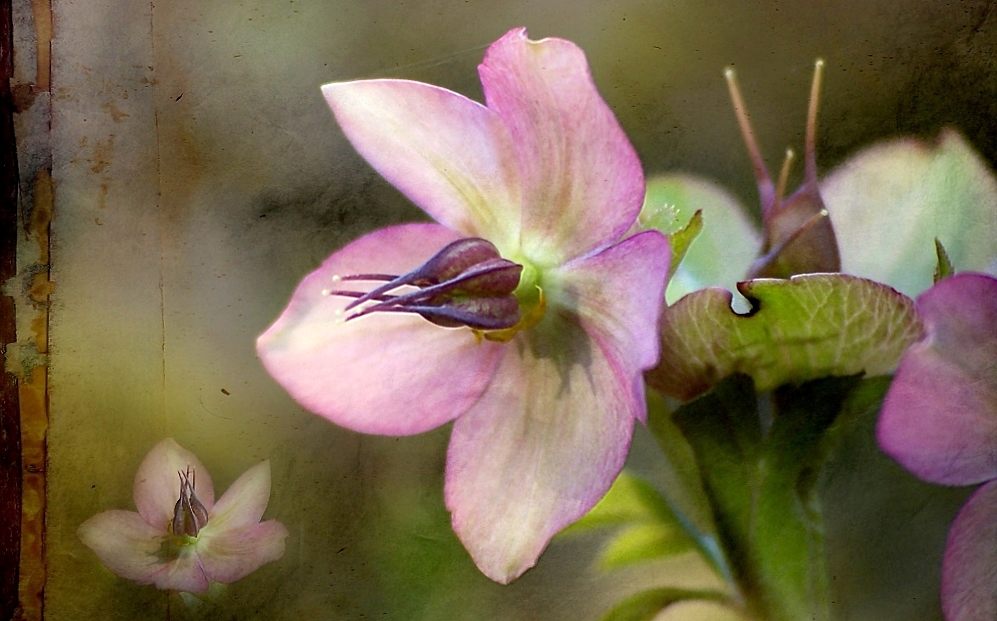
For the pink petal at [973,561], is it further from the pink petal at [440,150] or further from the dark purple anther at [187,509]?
the dark purple anther at [187,509]

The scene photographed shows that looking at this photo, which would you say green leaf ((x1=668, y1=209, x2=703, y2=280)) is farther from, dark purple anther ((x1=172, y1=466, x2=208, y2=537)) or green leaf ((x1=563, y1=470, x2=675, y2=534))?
dark purple anther ((x1=172, y1=466, x2=208, y2=537))

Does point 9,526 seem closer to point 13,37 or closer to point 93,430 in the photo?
point 93,430

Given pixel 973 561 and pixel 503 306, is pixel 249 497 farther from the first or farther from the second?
pixel 973 561

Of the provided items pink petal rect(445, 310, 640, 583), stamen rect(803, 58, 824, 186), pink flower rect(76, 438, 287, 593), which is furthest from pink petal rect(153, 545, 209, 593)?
stamen rect(803, 58, 824, 186)

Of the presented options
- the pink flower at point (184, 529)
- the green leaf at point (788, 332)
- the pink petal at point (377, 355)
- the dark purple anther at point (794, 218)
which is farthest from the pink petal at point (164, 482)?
the dark purple anther at point (794, 218)

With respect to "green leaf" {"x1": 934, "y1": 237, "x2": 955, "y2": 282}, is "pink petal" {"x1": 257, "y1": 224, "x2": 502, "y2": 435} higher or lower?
lower
